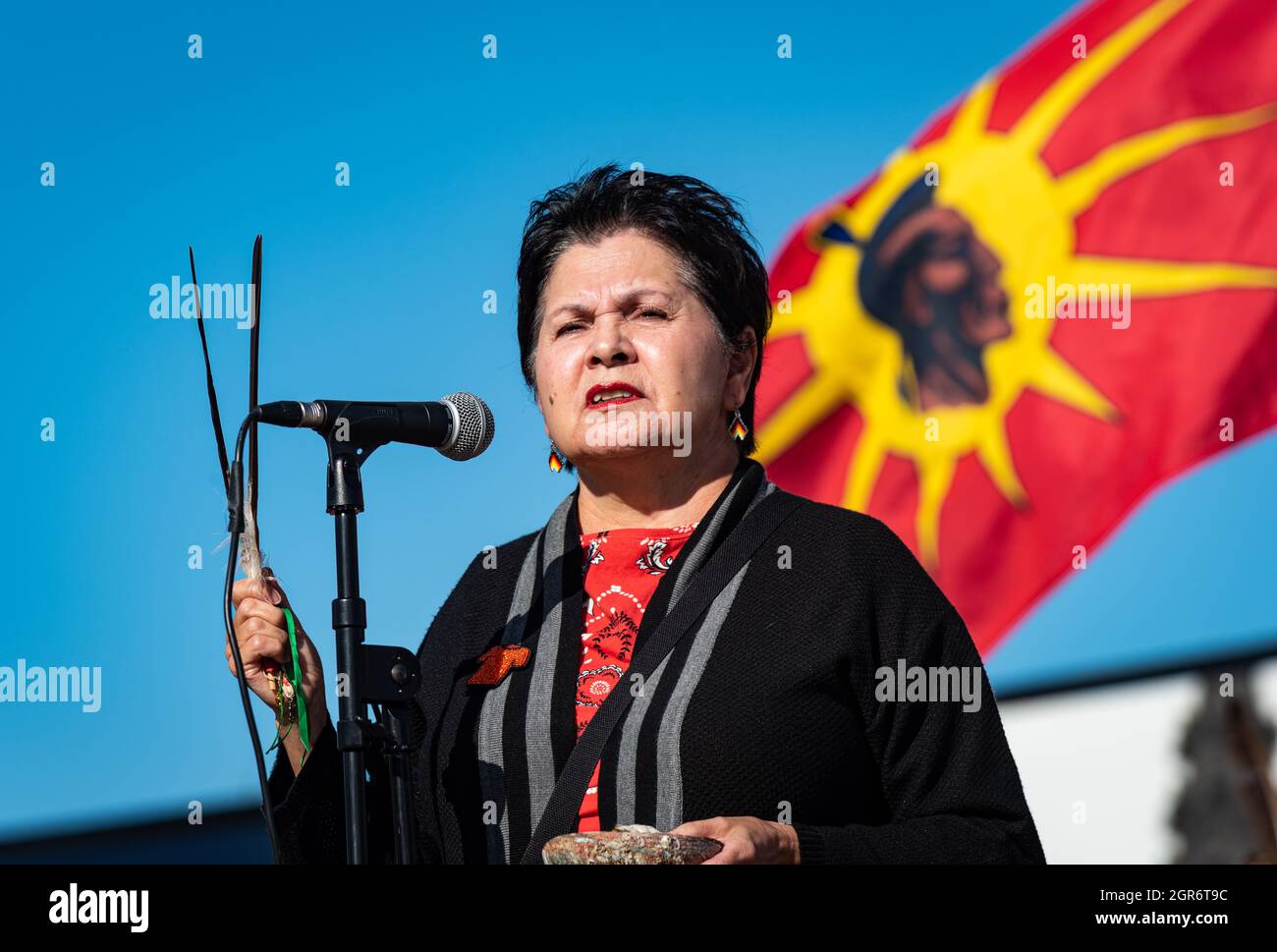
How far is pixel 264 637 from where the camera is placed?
6.48ft

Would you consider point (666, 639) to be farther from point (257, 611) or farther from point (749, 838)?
→ point (257, 611)

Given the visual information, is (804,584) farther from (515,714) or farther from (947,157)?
(947,157)

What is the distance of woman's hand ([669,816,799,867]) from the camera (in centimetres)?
172

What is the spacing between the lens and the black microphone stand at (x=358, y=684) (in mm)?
1806

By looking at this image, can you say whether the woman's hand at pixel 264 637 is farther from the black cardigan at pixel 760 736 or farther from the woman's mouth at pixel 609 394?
the woman's mouth at pixel 609 394

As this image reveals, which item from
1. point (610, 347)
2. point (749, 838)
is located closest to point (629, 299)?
point (610, 347)

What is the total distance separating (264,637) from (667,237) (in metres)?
0.89

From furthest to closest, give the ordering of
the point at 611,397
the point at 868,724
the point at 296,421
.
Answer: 1. the point at 611,397
2. the point at 868,724
3. the point at 296,421

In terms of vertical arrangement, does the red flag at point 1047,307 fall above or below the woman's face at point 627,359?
above

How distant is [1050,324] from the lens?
181 inches

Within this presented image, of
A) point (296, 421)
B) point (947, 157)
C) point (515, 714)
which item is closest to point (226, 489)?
point (296, 421)

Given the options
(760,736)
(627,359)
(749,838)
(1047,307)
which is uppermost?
(1047,307)

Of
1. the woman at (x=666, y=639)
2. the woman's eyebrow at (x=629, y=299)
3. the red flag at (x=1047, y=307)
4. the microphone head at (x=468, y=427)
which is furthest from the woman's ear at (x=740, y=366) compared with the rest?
the red flag at (x=1047, y=307)
